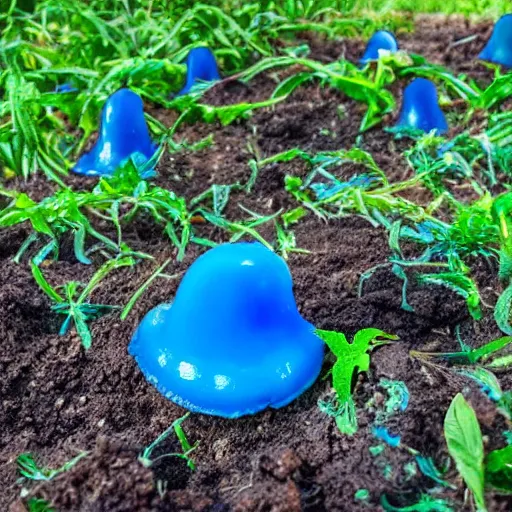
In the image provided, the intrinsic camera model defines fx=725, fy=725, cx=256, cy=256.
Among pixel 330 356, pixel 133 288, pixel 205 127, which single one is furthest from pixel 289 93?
pixel 330 356

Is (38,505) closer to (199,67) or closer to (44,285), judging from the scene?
(44,285)

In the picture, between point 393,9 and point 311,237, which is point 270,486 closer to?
point 311,237

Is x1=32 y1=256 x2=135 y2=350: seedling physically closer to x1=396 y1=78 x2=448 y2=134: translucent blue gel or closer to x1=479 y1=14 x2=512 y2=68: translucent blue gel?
x1=396 y1=78 x2=448 y2=134: translucent blue gel

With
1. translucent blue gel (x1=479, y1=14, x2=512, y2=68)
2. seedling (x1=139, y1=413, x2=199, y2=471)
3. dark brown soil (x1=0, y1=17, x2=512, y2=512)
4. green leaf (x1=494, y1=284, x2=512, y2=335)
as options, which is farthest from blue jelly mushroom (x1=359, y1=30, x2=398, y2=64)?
seedling (x1=139, y1=413, x2=199, y2=471)

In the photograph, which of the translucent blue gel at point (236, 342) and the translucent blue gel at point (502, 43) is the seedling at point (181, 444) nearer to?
the translucent blue gel at point (236, 342)

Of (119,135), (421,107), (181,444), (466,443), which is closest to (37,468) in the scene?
(181,444)

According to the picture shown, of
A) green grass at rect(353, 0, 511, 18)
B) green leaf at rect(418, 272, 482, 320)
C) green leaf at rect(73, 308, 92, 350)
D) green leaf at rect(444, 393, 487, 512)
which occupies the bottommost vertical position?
green grass at rect(353, 0, 511, 18)
